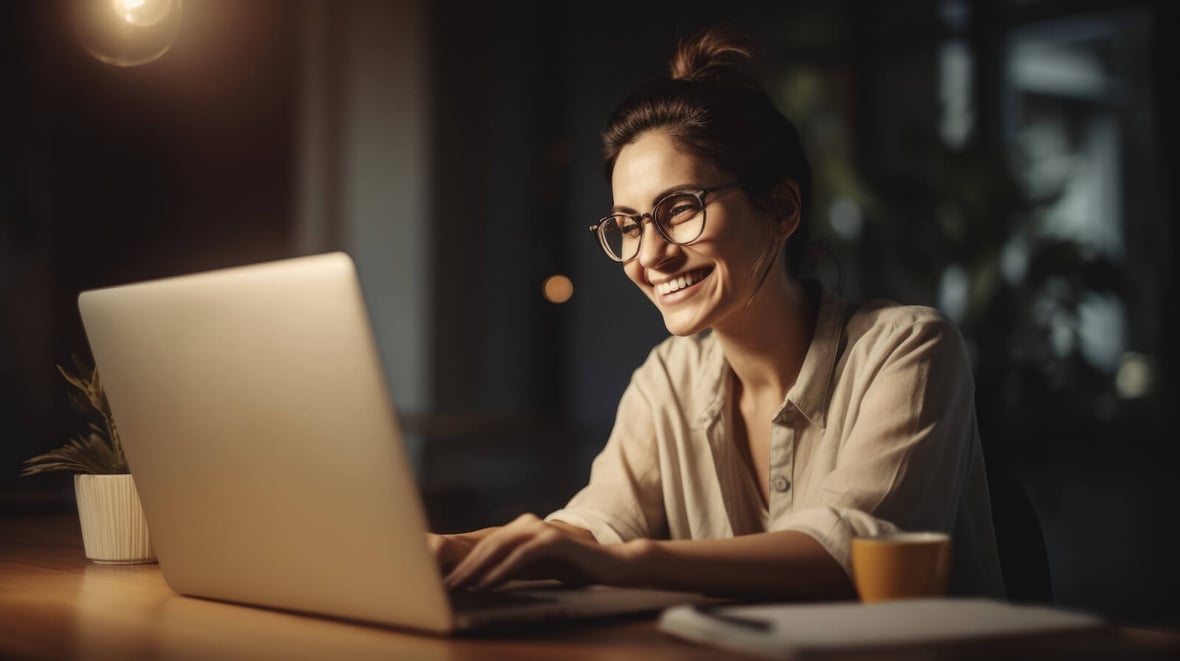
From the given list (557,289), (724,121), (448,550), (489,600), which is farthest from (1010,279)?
(489,600)

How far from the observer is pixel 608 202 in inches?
214

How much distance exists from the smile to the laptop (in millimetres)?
591

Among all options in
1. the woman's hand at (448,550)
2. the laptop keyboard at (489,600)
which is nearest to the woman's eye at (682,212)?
the woman's hand at (448,550)

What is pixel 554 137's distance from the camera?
17.7 feet

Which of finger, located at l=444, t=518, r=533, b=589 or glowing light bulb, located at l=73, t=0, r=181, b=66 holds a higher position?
glowing light bulb, located at l=73, t=0, r=181, b=66

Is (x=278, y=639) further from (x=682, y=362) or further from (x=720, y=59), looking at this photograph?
(x=720, y=59)

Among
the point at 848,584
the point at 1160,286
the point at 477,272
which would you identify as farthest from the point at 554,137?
the point at 848,584

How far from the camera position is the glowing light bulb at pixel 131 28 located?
1913 millimetres

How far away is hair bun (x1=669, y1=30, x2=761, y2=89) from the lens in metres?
1.77

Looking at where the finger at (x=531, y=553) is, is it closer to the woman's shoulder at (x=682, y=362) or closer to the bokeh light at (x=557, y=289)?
the woman's shoulder at (x=682, y=362)

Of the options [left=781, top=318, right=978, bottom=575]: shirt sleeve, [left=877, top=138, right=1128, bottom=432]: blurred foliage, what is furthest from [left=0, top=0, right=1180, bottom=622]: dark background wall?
[left=781, top=318, right=978, bottom=575]: shirt sleeve

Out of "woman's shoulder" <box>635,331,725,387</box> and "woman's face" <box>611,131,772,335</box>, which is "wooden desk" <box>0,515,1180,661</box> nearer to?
"woman's face" <box>611,131,772,335</box>

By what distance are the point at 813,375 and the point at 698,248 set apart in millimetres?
231

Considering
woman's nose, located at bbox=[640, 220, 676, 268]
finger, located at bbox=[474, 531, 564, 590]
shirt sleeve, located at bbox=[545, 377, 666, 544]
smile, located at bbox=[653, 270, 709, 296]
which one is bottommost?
shirt sleeve, located at bbox=[545, 377, 666, 544]
